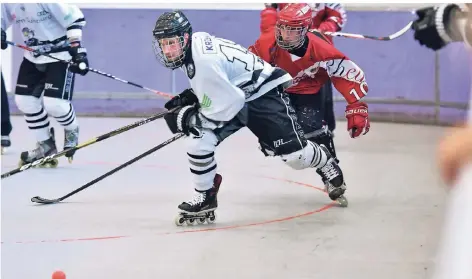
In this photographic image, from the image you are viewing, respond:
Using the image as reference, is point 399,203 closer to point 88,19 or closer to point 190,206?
point 190,206

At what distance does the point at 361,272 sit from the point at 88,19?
4674 mm

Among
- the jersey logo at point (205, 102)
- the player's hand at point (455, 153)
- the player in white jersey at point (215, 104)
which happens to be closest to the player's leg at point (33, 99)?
the player in white jersey at point (215, 104)

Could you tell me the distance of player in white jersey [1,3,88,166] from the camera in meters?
4.30

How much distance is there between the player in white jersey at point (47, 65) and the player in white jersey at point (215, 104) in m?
1.35

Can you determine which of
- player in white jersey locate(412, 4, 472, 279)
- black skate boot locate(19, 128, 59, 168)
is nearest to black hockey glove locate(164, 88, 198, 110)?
black skate boot locate(19, 128, 59, 168)

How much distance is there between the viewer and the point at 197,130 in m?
2.96

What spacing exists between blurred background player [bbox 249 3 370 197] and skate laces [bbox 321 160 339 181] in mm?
49

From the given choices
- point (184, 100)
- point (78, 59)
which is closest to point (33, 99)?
point (78, 59)

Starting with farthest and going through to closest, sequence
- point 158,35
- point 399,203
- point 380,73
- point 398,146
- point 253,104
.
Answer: point 380,73, point 398,146, point 399,203, point 253,104, point 158,35

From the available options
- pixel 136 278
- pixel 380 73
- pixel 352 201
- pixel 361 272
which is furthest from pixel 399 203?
pixel 380 73

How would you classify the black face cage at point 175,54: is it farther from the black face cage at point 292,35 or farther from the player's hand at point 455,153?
the player's hand at point 455,153

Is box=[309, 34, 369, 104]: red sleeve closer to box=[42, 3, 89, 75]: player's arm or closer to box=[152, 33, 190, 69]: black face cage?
box=[152, 33, 190, 69]: black face cage

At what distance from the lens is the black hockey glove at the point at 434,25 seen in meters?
1.38

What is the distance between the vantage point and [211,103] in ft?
9.46
